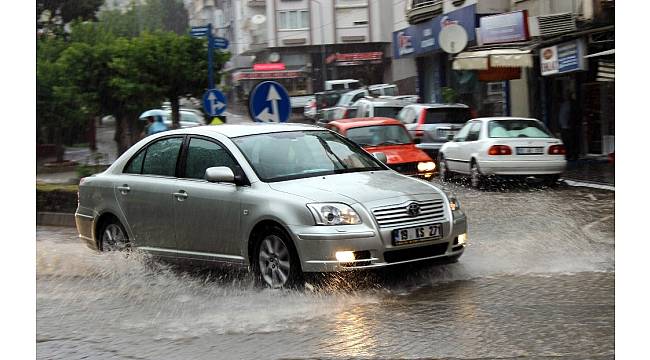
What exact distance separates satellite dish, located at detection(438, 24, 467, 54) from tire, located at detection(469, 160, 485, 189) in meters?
9.49

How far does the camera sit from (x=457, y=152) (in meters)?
19.2

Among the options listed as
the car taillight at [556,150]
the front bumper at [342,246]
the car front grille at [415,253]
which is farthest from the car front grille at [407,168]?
the front bumper at [342,246]

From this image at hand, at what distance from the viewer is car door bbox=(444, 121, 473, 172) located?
743 inches

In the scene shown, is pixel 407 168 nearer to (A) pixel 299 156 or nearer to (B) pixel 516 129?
(B) pixel 516 129

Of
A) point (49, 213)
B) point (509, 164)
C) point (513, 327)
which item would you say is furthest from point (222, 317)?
point (509, 164)

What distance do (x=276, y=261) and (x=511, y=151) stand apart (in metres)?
10.4

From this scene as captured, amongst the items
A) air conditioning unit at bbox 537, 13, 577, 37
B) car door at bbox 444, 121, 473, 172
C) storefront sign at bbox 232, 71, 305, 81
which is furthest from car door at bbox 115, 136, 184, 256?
storefront sign at bbox 232, 71, 305, 81

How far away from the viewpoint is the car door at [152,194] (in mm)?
9094

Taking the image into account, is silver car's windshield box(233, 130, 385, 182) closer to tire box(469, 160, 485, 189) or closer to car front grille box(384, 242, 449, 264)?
car front grille box(384, 242, 449, 264)

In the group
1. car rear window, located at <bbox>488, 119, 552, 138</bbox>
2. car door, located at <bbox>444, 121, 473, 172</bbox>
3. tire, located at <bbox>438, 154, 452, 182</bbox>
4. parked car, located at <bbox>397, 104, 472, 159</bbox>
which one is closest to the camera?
car rear window, located at <bbox>488, 119, 552, 138</bbox>

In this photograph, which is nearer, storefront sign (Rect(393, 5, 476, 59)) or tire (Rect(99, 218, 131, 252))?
tire (Rect(99, 218, 131, 252))

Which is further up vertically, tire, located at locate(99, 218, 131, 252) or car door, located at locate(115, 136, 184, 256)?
car door, located at locate(115, 136, 184, 256)

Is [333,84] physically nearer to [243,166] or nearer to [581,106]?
[581,106]

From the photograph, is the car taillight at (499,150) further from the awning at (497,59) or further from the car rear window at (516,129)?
the awning at (497,59)
